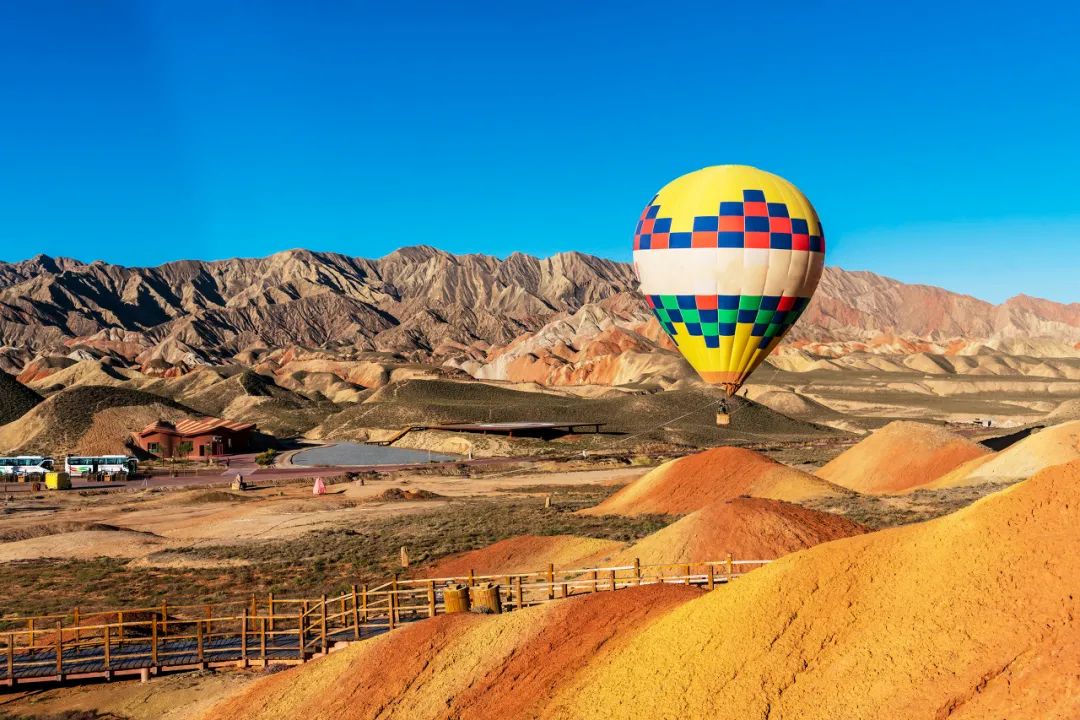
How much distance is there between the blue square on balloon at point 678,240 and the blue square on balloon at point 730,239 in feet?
5.45

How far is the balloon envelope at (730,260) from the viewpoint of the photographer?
48.8 meters

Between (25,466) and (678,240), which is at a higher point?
(678,240)

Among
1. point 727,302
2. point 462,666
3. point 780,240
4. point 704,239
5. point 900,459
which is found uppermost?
point 704,239

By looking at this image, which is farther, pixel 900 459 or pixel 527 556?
pixel 900 459

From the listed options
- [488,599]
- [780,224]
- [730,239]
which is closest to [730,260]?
[730,239]

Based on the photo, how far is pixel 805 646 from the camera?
619 inches

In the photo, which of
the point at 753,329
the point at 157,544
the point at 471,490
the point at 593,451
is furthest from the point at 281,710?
the point at 593,451

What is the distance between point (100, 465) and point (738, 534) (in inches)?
2813

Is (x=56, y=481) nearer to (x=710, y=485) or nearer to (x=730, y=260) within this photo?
(x=710, y=485)

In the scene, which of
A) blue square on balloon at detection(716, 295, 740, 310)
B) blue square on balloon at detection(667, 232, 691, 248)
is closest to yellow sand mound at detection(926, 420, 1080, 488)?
blue square on balloon at detection(716, 295, 740, 310)

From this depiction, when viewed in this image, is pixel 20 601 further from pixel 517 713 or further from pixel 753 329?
pixel 753 329

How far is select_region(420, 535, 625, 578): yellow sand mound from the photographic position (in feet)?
125

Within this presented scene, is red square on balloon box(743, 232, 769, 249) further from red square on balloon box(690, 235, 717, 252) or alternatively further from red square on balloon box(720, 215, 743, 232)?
red square on balloon box(690, 235, 717, 252)

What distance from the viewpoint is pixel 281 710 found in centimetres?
1948
